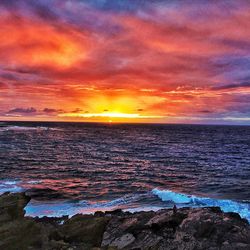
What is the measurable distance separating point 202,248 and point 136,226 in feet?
15.3

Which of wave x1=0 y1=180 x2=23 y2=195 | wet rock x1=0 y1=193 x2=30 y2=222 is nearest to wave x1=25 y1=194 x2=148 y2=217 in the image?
wave x1=0 y1=180 x2=23 y2=195

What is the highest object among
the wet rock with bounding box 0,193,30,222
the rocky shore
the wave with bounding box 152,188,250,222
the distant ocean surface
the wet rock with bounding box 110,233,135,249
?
the wet rock with bounding box 0,193,30,222

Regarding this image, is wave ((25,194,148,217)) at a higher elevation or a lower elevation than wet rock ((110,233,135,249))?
lower

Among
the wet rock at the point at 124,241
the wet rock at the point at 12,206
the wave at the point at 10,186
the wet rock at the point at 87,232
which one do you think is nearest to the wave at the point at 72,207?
the wave at the point at 10,186

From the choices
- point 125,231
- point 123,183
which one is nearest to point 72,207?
point 125,231

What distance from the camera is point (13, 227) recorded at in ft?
44.8

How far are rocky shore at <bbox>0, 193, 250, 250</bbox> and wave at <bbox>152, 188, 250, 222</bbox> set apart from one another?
19.7 feet

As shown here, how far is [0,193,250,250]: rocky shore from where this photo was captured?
1346 centimetres

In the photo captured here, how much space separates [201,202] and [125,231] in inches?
618

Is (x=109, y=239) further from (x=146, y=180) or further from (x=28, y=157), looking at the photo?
(x=28, y=157)

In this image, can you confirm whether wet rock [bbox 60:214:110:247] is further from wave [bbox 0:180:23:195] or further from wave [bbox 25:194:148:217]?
wave [bbox 0:180:23:195]

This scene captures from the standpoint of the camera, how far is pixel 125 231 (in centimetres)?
2261

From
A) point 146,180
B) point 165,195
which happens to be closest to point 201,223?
point 165,195

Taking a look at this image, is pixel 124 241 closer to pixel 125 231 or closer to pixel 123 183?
pixel 125 231
